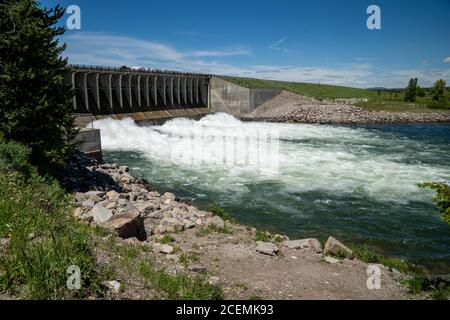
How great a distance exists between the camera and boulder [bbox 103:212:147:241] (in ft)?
33.4

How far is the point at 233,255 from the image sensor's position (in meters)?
9.98

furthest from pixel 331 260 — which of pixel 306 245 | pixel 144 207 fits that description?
pixel 144 207

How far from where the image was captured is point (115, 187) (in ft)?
58.7

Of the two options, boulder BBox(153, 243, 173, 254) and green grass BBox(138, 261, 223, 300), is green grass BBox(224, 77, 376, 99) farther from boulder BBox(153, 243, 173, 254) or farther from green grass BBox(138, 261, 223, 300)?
green grass BBox(138, 261, 223, 300)

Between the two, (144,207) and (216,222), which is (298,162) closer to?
(216,222)

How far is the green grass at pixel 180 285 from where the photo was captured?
260 inches

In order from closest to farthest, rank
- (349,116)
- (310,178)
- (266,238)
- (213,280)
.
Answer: (213,280) < (266,238) < (310,178) < (349,116)

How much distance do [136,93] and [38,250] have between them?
42.8m

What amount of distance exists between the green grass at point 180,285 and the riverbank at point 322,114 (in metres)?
55.2

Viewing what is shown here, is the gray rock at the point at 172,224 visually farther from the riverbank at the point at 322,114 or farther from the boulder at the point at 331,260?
the riverbank at the point at 322,114

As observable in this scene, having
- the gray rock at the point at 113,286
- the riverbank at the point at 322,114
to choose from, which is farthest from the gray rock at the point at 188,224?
the riverbank at the point at 322,114

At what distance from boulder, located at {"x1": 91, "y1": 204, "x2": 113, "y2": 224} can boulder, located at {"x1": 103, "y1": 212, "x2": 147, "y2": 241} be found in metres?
0.21
